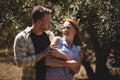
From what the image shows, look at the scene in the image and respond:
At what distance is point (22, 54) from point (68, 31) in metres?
0.76

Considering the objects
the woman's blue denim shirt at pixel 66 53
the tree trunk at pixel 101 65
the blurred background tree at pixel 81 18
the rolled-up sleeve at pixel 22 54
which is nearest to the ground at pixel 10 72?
the tree trunk at pixel 101 65

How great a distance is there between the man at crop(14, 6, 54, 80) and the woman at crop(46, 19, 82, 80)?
13 cm

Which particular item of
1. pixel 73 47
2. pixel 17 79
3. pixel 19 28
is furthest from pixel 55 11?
pixel 17 79

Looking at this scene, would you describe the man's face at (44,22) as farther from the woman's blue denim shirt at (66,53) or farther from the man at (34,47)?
the woman's blue denim shirt at (66,53)

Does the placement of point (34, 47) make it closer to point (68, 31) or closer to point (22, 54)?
point (22, 54)

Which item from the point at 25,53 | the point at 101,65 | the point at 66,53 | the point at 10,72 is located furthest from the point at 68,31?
the point at 10,72

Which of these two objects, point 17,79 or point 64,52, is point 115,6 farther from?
point 17,79

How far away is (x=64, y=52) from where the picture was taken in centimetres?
456

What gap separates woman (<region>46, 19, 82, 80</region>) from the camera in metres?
4.42

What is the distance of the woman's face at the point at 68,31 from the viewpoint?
462 cm

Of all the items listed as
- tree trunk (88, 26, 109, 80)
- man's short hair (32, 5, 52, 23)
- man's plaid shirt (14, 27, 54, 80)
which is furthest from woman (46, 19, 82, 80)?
tree trunk (88, 26, 109, 80)

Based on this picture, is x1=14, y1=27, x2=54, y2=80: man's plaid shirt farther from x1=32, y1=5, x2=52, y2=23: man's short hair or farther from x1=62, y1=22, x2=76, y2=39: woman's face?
x1=62, y1=22, x2=76, y2=39: woman's face

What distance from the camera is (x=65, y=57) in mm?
4480

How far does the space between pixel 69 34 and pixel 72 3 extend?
17.6 ft
